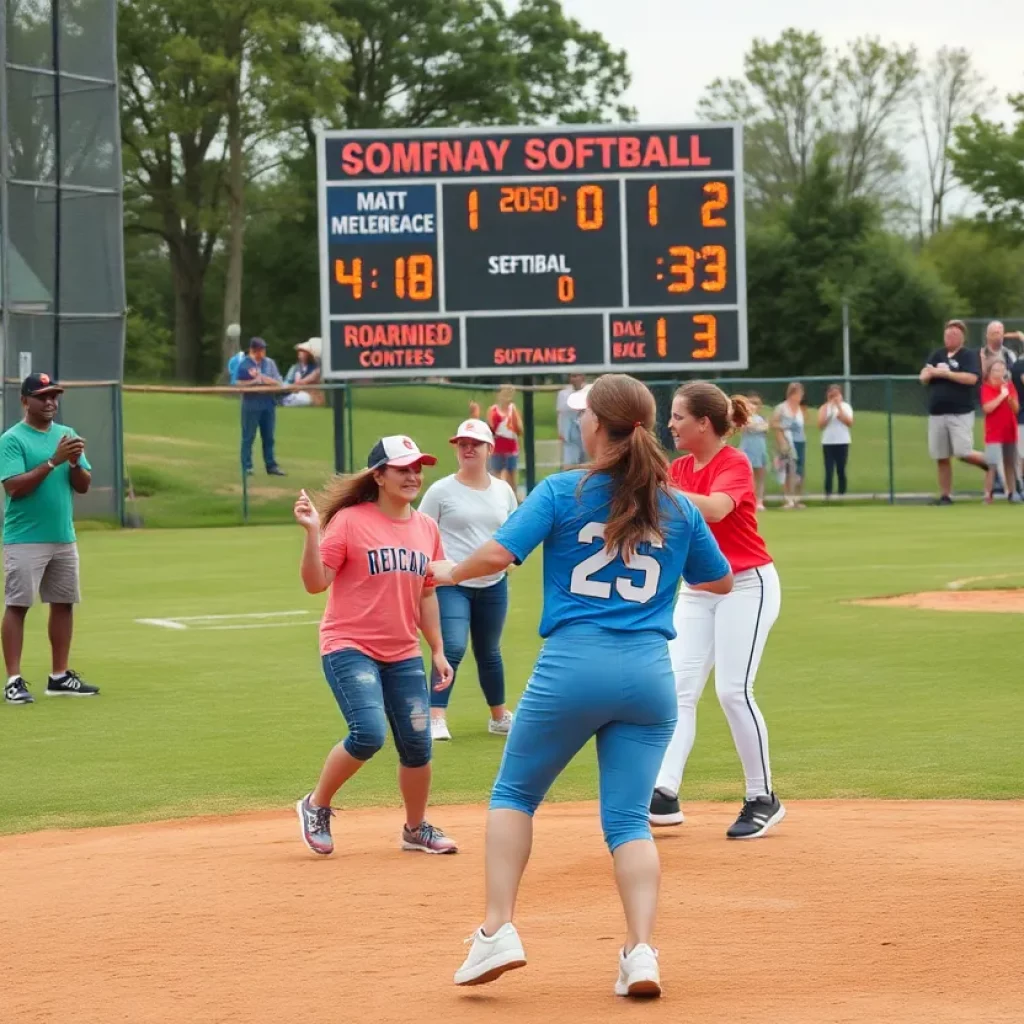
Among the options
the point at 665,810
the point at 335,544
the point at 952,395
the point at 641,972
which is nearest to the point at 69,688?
the point at 335,544

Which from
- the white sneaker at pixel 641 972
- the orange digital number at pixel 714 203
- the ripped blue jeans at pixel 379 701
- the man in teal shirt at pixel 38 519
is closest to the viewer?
the white sneaker at pixel 641 972

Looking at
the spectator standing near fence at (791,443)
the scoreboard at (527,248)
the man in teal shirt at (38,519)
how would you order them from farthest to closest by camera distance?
the spectator standing near fence at (791,443) < the scoreboard at (527,248) < the man in teal shirt at (38,519)

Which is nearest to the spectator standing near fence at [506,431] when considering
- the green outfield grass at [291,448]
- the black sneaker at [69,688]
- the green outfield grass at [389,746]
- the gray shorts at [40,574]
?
the green outfield grass at [291,448]

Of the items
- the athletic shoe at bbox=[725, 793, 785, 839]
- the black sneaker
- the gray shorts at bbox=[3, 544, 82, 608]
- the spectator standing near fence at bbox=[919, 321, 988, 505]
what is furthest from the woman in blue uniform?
the spectator standing near fence at bbox=[919, 321, 988, 505]

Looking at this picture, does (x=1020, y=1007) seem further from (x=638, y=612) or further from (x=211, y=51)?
(x=211, y=51)

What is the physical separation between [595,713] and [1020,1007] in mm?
1534

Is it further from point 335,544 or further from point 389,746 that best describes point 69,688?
point 335,544

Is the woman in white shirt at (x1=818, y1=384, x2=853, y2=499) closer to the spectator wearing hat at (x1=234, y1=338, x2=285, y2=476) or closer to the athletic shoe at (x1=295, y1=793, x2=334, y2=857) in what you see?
the spectator wearing hat at (x1=234, y1=338, x2=285, y2=476)

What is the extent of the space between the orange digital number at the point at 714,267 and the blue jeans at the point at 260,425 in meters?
8.72

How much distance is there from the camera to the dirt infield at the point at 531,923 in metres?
5.63

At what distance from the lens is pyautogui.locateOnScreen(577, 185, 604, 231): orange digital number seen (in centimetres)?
2527

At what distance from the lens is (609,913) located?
22.3ft

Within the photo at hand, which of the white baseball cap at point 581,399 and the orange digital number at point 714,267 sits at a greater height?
the orange digital number at point 714,267

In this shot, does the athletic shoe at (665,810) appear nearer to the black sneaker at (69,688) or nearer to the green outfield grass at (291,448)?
the black sneaker at (69,688)
